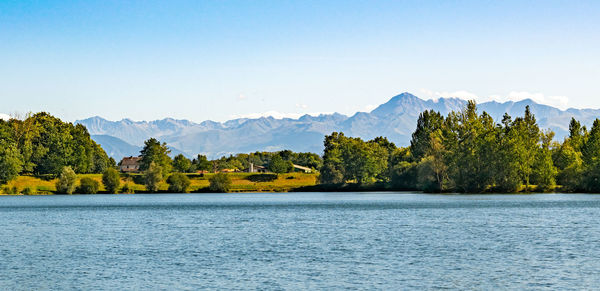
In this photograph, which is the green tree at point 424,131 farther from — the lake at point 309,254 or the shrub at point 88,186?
the lake at point 309,254

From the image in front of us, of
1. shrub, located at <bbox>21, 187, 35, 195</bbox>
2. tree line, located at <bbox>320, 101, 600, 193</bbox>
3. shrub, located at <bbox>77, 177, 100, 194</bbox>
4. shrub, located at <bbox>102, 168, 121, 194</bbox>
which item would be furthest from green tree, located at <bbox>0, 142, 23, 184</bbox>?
tree line, located at <bbox>320, 101, 600, 193</bbox>

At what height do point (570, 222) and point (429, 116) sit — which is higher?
point (429, 116)

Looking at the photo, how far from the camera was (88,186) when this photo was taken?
628ft

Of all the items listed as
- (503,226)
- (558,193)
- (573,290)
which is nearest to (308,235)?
(503,226)

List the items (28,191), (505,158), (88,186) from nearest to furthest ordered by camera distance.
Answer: (505,158) → (28,191) → (88,186)

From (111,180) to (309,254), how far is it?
15869 centimetres

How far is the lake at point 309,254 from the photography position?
119 ft

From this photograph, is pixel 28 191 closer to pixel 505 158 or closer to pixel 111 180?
pixel 111 180

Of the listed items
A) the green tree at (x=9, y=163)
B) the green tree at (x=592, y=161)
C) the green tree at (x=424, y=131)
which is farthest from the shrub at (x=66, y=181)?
the green tree at (x=592, y=161)

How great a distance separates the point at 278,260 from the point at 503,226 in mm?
33327

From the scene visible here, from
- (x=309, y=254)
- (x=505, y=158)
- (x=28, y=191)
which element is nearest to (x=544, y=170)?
(x=505, y=158)

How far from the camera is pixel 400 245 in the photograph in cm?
5238

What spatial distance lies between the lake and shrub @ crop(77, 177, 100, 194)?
375 feet

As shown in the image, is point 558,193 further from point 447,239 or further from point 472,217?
point 447,239
